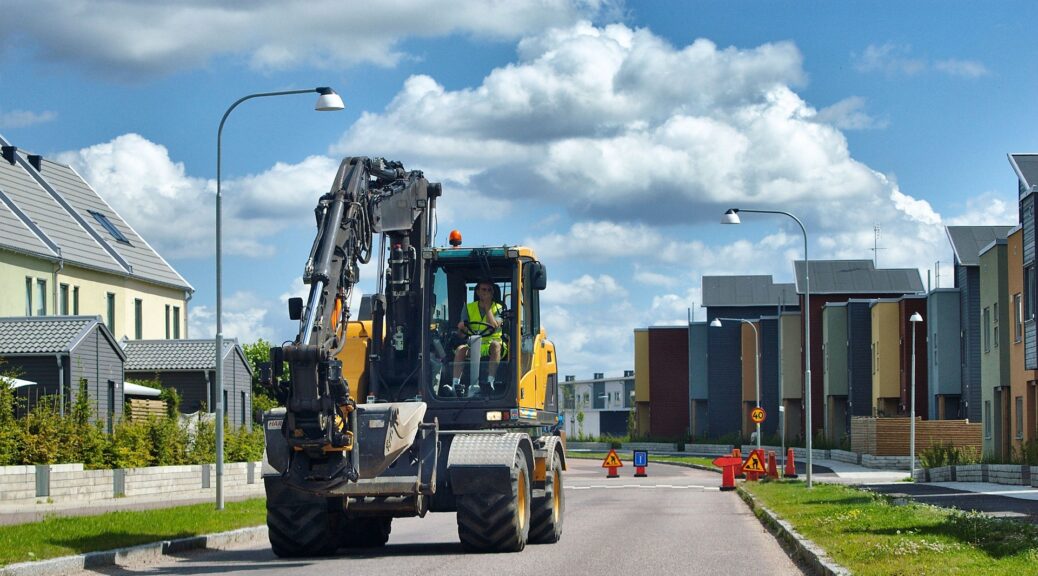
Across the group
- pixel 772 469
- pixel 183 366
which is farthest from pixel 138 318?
pixel 772 469

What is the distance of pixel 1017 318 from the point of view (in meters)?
41.9

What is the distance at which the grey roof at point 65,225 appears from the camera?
4825cm

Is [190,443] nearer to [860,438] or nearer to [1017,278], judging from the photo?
[1017,278]

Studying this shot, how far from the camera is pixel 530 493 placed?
18.3 metres

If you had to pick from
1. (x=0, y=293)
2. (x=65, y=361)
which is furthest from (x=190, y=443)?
(x=0, y=293)

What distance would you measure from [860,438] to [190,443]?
30.2 m

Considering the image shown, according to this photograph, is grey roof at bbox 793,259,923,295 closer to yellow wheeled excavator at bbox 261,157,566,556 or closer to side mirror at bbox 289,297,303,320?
yellow wheeled excavator at bbox 261,157,566,556

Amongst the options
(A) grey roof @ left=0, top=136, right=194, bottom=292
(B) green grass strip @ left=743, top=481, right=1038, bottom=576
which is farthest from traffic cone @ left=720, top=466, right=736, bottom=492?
(A) grey roof @ left=0, top=136, right=194, bottom=292

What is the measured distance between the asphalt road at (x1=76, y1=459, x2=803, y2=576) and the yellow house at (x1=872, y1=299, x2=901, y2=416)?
3567cm

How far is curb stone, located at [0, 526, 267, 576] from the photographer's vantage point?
14180 mm

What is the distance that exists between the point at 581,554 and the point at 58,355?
25433 mm

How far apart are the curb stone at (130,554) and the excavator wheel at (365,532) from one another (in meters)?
1.81

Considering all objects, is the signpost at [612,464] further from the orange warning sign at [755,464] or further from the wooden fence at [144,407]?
the wooden fence at [144,407]

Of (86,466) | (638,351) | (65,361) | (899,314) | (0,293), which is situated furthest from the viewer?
(638,351)
